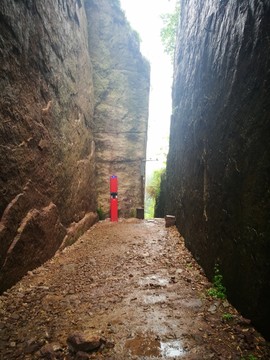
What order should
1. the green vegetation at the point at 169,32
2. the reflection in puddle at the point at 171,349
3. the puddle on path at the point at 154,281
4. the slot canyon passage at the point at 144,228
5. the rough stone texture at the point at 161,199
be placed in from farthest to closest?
1. the green vegetation at the point at 169,32
2. the rough stone texture at the point at 161,199
3. the puddle on path at the point at 154,281
4. the slot canyon passage at the point at 144,228
5. the reflection in puddle at the point at 171,349

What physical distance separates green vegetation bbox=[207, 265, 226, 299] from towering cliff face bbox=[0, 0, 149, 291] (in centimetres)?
224

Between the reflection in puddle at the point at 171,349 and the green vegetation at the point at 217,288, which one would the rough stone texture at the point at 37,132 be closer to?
the reflection in puddle at the point at 171,349

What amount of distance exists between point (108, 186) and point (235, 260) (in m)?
5.55

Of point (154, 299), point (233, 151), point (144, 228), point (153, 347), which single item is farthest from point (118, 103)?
point (153, 347)

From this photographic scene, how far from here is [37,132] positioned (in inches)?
134

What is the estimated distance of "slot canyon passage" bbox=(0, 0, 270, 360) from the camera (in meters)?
1.91

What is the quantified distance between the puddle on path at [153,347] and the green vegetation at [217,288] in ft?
2.71

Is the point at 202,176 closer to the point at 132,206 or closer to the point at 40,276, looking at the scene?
the point at 40,276

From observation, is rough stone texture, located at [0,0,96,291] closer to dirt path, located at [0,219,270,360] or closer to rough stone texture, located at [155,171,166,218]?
→ dirt path, located at [0,219,270,360]

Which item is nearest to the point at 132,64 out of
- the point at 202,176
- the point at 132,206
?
the point at 132,206

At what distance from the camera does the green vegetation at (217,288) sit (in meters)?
2.51

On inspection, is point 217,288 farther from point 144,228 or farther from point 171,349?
point 144,228

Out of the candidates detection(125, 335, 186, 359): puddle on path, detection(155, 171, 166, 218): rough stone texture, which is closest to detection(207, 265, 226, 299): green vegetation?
detection(125, 335, 186, 359): puddle on path

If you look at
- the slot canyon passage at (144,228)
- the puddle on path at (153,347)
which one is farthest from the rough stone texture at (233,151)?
the puddle on path at (153,347)
